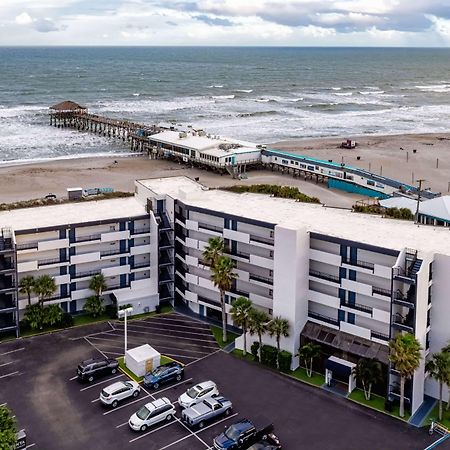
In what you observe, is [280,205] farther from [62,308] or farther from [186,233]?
[62,308]

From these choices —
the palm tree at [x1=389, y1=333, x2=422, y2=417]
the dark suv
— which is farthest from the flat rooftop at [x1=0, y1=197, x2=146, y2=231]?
the palm tree at [x1=389, y1=333, x2=422, y2=417]

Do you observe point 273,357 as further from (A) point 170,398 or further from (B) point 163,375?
(A) point 170,398

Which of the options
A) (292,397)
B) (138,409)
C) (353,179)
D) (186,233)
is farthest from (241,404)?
(353,179)

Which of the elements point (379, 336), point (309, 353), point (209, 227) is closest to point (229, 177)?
point (209, 227)

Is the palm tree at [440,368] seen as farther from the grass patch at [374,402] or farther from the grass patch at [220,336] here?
the grass patch at [220,336]

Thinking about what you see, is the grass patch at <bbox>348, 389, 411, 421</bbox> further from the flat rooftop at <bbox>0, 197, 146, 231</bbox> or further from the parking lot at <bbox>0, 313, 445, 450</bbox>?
the flat rooftop at <bbox>0, 197, 146, 231</bbox>

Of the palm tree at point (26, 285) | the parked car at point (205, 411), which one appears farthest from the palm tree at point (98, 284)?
the parked car at point (205, 411)
